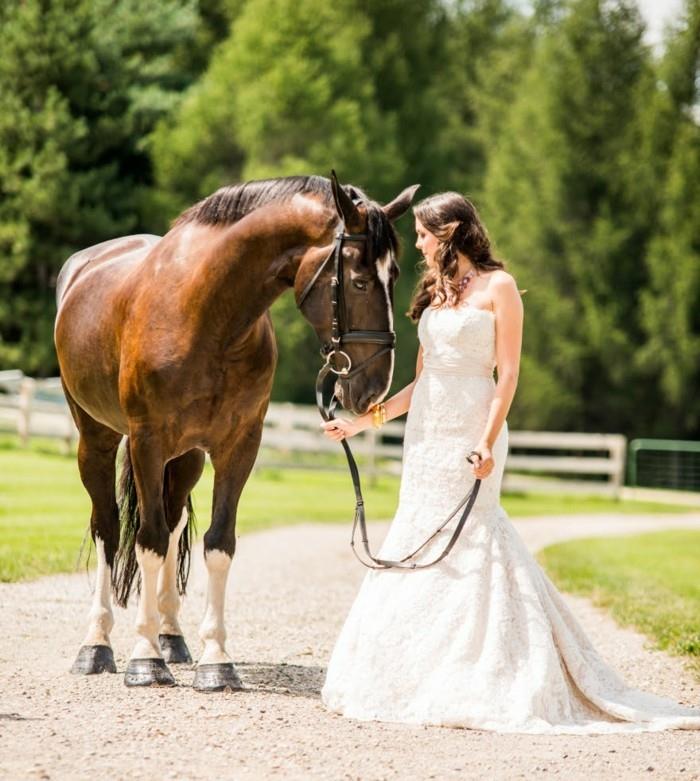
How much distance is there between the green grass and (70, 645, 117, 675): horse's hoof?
3004mm

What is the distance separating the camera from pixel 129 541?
676 cm

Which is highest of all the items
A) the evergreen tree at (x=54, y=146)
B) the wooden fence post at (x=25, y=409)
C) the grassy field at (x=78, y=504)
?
the evergreen tree at (x=54, y=146)

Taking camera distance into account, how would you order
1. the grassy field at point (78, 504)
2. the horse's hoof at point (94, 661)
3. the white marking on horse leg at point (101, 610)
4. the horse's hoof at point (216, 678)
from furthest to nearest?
the grassy field at point (78, 504) < the white marking on horse leg at point (101, 610) < the horse's hoof at point (94, 661) < the horse's hoof at point (216, 678)

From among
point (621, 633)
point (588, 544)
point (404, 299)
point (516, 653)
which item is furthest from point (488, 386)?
point (404, 299)

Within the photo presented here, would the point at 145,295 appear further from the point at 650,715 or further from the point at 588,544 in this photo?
the point at 588,544

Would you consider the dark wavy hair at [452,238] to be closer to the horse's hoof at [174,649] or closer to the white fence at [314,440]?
the horse's hoof at [174,649]

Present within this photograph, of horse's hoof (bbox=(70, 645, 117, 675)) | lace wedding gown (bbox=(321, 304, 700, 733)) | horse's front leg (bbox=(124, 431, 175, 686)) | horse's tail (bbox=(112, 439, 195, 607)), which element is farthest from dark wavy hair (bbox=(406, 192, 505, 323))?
horse's hoof (bbox=(70, 645, 117, 675))

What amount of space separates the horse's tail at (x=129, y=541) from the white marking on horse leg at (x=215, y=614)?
0.82 m

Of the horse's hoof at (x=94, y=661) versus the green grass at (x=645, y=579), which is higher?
the horse's hoof at (x=94, y=661)

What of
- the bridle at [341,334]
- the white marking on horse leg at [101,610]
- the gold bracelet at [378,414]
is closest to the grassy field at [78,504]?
the white marking on horse leg at [101,610]

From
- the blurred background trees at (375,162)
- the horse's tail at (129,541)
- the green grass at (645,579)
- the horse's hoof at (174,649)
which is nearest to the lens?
the horse's hoof at (174,649)

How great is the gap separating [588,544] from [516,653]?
9.59 m

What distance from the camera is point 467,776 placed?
13.5 ft

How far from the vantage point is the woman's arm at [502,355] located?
5.16 meters
